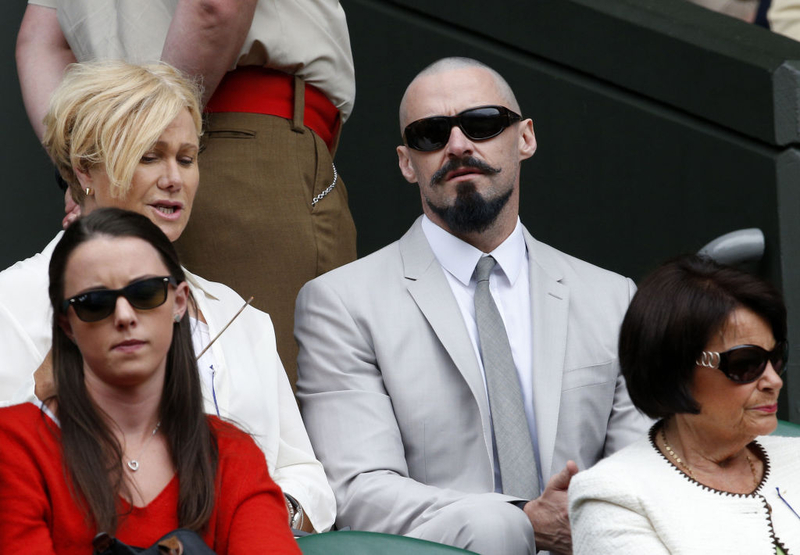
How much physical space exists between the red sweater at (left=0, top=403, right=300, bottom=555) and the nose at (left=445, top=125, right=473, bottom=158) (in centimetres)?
137

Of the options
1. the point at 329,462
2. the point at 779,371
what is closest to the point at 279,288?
the point at 329,462

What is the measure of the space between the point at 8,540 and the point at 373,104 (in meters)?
3.38

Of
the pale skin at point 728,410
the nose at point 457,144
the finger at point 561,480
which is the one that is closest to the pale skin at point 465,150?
the nose at point 457,144

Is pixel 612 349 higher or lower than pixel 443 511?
higher

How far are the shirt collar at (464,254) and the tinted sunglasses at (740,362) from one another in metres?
1.02

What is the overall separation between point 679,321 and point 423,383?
904 mm

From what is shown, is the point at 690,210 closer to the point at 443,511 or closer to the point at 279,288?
the point at 279,288

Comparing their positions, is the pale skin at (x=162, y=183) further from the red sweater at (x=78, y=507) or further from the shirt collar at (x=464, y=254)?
the red sweater at (x=78, y=507)

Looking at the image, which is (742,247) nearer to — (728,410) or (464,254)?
(464,254)

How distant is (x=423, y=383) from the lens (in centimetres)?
329

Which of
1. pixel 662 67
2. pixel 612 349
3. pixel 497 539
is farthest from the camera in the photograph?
pixel 662 67

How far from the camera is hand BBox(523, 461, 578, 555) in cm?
290

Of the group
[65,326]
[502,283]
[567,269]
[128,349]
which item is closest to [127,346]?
[128,349]

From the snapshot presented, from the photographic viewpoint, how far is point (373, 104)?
5.27 meters
